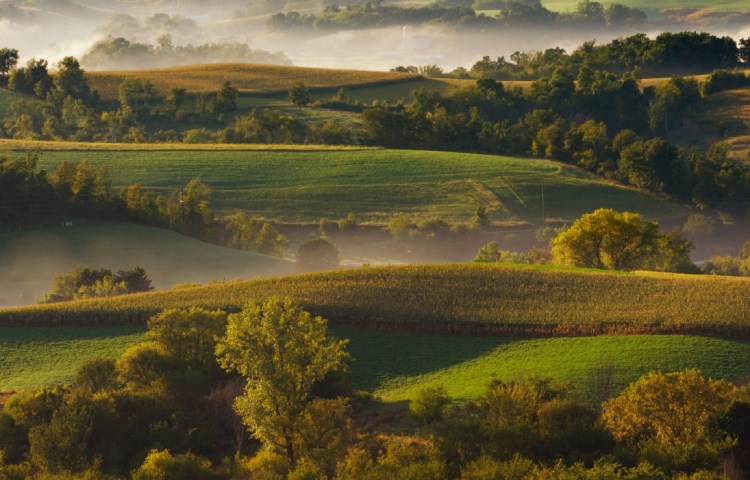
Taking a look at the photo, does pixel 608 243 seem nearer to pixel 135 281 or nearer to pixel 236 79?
pixel 135 281

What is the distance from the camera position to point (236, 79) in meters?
189

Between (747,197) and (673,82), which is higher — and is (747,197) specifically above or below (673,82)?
below

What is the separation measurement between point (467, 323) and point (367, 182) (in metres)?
71.9

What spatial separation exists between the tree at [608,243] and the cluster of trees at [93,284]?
30689mm

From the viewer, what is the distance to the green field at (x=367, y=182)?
133750 millimetres

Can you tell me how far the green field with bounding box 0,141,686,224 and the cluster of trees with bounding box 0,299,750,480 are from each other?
69.5 meters

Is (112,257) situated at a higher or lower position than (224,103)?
lower

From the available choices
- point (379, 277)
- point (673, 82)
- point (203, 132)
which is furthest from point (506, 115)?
point (379, 277)

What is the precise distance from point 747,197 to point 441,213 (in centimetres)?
3346

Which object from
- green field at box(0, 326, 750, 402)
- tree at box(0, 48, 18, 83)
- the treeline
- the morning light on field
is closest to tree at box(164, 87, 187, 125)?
the morning light on field

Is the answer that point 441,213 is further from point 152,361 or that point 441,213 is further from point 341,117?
point 152,361

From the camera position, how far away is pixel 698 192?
451 feet

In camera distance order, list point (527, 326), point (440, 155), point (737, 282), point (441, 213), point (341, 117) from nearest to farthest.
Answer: point (527, 326) → point (737, 282) → point (441, 213) → point (440, 155) → point (341, 117)

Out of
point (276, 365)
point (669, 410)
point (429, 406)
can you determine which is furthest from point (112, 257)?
point (669, 410)
